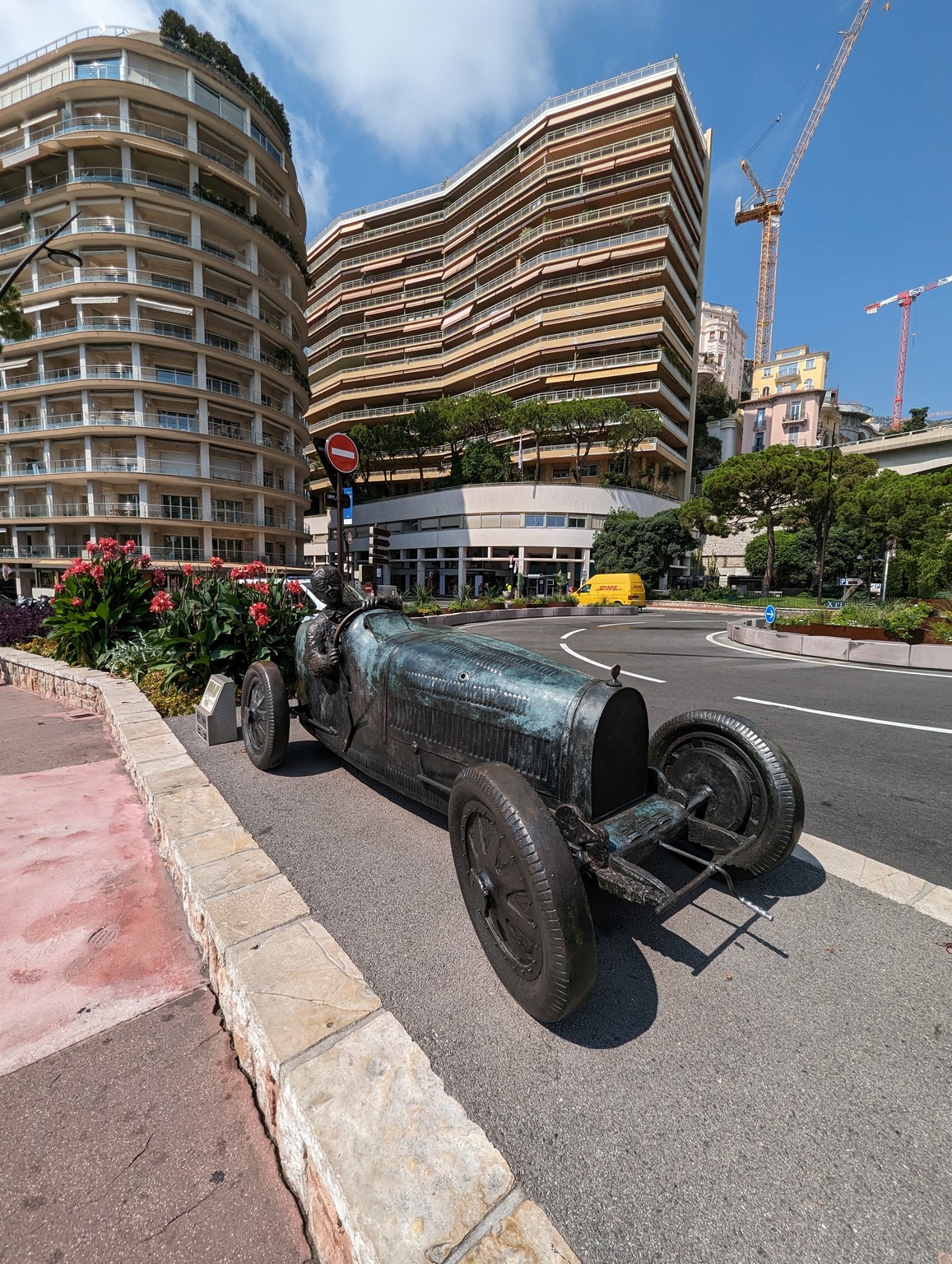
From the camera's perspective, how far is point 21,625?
32.6ft

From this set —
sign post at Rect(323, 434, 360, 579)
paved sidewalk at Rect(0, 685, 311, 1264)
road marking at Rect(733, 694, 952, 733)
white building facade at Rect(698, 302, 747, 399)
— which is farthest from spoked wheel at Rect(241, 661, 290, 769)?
white building facade at Rect(698, 302, 747, 399)

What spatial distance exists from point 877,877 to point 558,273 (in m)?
47.4

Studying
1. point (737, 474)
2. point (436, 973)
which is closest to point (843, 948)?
point (436, 973)

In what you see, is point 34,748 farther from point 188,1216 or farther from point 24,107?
point 24,107

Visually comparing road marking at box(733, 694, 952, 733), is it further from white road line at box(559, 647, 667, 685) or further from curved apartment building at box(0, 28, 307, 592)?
curved apartment building at box(0, 28, 307, 592)

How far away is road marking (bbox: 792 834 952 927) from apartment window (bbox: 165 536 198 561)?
117 ft

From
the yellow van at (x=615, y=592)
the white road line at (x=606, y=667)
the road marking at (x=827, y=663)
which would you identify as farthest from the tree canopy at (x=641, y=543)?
the white road line at (x=606, y=667)

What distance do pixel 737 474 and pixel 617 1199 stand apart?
37.3 meters

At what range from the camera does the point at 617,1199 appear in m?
1.29

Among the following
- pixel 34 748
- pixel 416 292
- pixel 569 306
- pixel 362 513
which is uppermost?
pixel 416 292

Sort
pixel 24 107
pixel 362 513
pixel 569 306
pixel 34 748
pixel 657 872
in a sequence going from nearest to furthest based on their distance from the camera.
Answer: pixel 657 872, pixel 34 748, pixel 24 107, pixel 569 306, pixel 362 513

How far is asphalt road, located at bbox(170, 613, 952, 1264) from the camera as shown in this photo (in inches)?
49.6

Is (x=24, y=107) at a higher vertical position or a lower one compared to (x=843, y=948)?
higher

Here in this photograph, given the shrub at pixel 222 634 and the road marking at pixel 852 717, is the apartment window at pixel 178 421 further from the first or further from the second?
the road marking at pixel 852 717
